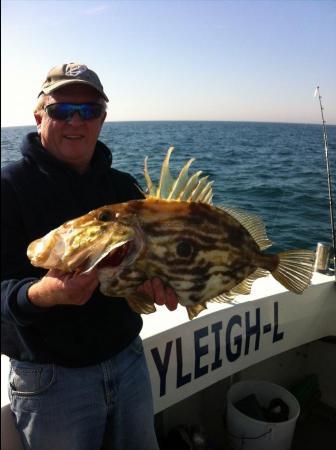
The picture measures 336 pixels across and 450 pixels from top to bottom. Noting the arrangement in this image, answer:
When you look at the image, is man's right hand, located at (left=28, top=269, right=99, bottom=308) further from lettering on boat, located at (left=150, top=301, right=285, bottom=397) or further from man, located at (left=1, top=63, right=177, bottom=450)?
lettering on boat, located at (left=150, top=301, right=285, bottom=397)

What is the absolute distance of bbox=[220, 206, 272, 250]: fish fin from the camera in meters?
2.29

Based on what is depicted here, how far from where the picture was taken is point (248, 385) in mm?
4152

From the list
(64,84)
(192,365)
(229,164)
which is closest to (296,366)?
(192,365)

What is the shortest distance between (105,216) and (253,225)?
2.79 ft

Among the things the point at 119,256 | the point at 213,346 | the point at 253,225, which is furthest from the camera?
the point at 213,346

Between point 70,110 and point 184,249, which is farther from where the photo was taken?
point 70,110

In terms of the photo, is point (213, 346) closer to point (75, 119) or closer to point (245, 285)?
point (245, 285)

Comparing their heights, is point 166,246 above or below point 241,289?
above

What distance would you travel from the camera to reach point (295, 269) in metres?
2.38

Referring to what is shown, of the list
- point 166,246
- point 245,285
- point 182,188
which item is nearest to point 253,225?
point 245,285

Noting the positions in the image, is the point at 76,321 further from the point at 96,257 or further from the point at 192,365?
the point at 192,365

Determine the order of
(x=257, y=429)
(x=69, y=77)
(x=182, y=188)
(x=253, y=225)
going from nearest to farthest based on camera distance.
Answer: (x=182, y=188), (x=69, y=77), (x=253, y=225), (x=257, y=429)

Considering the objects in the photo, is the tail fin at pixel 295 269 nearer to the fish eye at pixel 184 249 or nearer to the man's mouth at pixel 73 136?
the fish eye at pixel 184 249

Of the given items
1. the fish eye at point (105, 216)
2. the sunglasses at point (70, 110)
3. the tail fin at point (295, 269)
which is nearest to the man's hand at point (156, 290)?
the fish eye at point (105, 216)
